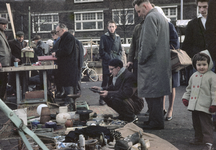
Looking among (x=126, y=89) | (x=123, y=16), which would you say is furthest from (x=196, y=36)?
(x=123, y=16)

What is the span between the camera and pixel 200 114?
3.32 meters

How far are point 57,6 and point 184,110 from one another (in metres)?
27.9

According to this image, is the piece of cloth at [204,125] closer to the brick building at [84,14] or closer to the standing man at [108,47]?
the standing man at [108,47]

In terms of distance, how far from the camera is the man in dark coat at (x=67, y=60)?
6.72 metres

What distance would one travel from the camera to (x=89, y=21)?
3050 centimetres

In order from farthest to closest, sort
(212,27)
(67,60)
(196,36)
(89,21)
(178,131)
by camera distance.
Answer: (89,21)
(67,60)
(196,36)
(178,131)
(212,27)

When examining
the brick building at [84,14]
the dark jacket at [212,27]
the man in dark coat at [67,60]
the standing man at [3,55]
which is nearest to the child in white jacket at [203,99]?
the dark jacket at [212,27]

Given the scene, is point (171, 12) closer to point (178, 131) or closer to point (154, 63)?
point (154, 63)

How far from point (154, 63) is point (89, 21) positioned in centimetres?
2717

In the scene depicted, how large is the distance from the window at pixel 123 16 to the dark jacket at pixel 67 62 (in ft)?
75.2

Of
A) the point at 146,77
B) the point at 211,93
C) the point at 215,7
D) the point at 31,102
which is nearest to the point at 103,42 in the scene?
the point at 31,102

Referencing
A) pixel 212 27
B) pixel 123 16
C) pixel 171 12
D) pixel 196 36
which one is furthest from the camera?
pixel 123 16

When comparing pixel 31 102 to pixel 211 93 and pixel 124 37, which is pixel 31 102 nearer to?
pixel 211 93

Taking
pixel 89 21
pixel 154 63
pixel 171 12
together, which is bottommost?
pixel 154 63
